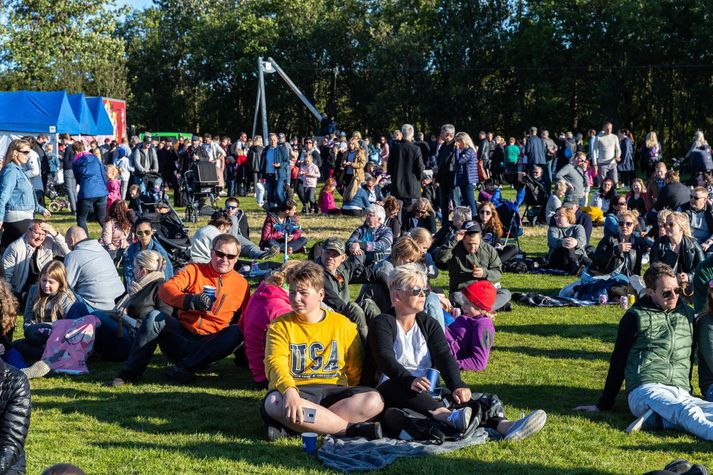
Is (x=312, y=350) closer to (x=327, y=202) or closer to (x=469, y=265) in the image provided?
(x=469, y=265)

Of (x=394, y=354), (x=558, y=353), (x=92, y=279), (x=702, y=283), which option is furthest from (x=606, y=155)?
(x=394, y=354)

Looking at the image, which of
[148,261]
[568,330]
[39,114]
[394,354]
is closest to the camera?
[394,354]

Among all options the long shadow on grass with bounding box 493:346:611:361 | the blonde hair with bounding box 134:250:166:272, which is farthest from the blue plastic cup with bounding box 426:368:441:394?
the blonde hair with bounding box 134:250:166:272

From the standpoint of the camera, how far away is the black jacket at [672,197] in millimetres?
13750

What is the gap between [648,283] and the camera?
622cm

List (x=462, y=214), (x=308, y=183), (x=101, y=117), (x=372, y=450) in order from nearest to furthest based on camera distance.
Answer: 1. (x=372, y=450)
2. (x=462, y=214)
3. (x=308, y=183)
4. (x=101, y=117)

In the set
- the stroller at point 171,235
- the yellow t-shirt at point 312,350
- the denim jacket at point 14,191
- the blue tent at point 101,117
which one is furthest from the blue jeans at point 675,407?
the blue tent at point 101,117

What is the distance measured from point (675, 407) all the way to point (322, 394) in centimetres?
223

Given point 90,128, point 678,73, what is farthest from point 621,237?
point 678,73

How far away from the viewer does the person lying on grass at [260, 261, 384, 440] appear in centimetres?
559

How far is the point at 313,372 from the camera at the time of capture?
5.86 meters

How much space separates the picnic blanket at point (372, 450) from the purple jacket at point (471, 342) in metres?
1.97

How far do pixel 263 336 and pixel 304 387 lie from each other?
99 centimetres

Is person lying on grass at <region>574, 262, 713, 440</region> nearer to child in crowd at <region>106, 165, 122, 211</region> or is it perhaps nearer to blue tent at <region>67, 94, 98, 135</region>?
child in crowd at <region>106, 165, 122, 211</region>
